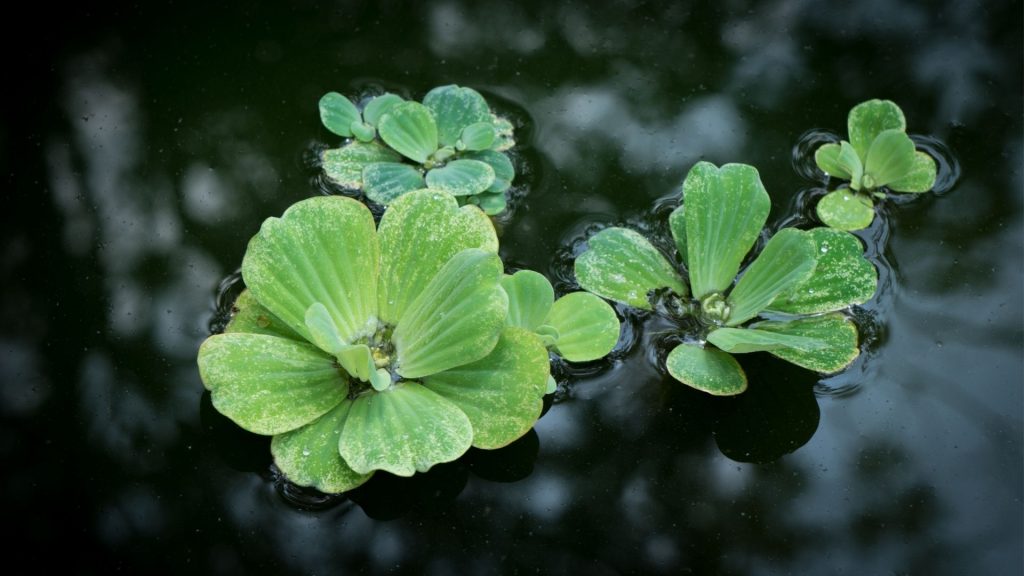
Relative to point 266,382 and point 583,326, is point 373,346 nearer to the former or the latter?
point 266,382

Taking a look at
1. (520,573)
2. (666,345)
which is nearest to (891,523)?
(666,345)

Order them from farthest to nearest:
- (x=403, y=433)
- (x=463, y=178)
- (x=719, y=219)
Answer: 1. (x=463, y=178)
2. (x=719, y=219)
3. (x=403, y=433)

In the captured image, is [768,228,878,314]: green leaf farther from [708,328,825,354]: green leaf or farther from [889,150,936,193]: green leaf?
[889,150,936,193]: green leaf

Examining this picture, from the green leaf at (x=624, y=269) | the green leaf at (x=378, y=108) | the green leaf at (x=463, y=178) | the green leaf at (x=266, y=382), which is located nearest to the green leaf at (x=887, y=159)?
the green leaf at (x=624, y=269)

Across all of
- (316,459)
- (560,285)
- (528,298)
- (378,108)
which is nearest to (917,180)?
(560,285)

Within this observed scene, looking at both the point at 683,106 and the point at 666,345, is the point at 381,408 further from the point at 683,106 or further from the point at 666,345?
the point at 683,106

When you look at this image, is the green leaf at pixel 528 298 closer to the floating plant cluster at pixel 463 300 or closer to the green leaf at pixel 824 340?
the floating plant cluster at pixel 463 300

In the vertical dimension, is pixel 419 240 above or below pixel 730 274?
above
